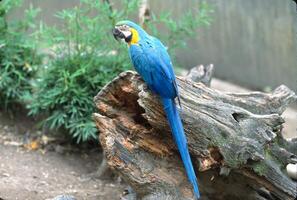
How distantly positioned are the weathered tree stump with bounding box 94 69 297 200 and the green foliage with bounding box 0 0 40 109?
1.54 m

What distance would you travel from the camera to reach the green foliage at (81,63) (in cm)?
402

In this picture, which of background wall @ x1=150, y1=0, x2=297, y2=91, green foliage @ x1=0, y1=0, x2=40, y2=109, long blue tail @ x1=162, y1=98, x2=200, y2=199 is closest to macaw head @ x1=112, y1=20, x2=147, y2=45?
long blue tail @ x1=162, y1=98, x2=200, y2=199

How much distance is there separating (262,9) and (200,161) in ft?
9.69

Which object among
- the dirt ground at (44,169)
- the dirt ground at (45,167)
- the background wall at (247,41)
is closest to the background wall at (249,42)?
the background wall at (247,41)

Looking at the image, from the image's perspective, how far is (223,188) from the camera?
3156mm

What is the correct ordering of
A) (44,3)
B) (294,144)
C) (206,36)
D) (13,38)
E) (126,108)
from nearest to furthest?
(126,108) < (294,144) < (13,38) < (206,36) < (44,3)

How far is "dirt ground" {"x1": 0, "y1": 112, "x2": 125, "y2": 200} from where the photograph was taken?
355cm

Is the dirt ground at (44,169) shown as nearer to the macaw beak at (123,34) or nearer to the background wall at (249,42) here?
the macaw beak at (123,34)

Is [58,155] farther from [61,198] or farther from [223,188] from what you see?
[223,188]

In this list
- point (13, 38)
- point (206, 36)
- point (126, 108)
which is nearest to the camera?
point (126, 108)

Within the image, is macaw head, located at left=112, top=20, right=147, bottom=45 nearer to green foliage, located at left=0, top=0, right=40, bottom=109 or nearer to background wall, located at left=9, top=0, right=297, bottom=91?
green foliage, located at left=0, top=0, right=40, bottom=109

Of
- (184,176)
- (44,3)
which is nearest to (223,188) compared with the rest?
(184,176)

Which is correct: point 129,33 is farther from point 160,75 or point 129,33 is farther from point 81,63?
point 81,63

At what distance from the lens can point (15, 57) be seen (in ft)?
14.5
